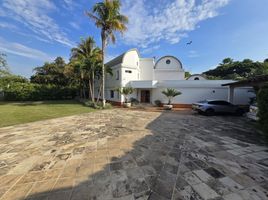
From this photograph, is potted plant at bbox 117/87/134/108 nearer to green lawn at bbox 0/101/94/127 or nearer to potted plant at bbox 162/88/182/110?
potted plant at bbox 162/88/182/110

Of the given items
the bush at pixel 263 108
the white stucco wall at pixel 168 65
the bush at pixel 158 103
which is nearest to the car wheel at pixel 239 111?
the bush at pixel 158 103

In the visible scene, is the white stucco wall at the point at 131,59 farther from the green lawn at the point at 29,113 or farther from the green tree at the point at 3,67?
the green tree at the point at 3,67

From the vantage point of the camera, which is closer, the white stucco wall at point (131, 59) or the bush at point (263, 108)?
the bush at point (263, 108)

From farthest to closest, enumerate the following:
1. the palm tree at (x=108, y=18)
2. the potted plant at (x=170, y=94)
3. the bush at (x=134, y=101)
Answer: the bush at (x=134, y=101) → the potted plant at (x=170, y=94) → the palm tree at (x=108, y=18)

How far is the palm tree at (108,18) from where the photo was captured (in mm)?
15273

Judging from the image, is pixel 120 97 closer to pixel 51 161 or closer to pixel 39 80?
pixel 51 161

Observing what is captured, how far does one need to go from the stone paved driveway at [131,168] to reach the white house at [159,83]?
12.3 meters

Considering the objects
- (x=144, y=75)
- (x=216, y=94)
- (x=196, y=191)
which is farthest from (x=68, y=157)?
(x=144, y=75)

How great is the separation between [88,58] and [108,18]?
5193 millimetres

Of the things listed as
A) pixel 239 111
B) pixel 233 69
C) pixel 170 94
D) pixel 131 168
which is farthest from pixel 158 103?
pixel 233 69

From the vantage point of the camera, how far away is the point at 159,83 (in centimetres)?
1956

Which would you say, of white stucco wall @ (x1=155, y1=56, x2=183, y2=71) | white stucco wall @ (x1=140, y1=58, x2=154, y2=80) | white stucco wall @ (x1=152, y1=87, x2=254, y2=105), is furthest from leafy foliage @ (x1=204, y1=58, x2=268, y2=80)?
white stucco wall @ (x1=152, y1=87, x2=254, y2=105)

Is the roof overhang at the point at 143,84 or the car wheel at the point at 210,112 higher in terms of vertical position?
the roof overhang at the point at 143,84

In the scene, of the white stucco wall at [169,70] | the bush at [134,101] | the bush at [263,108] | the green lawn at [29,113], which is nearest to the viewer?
the bush at [263,108]
